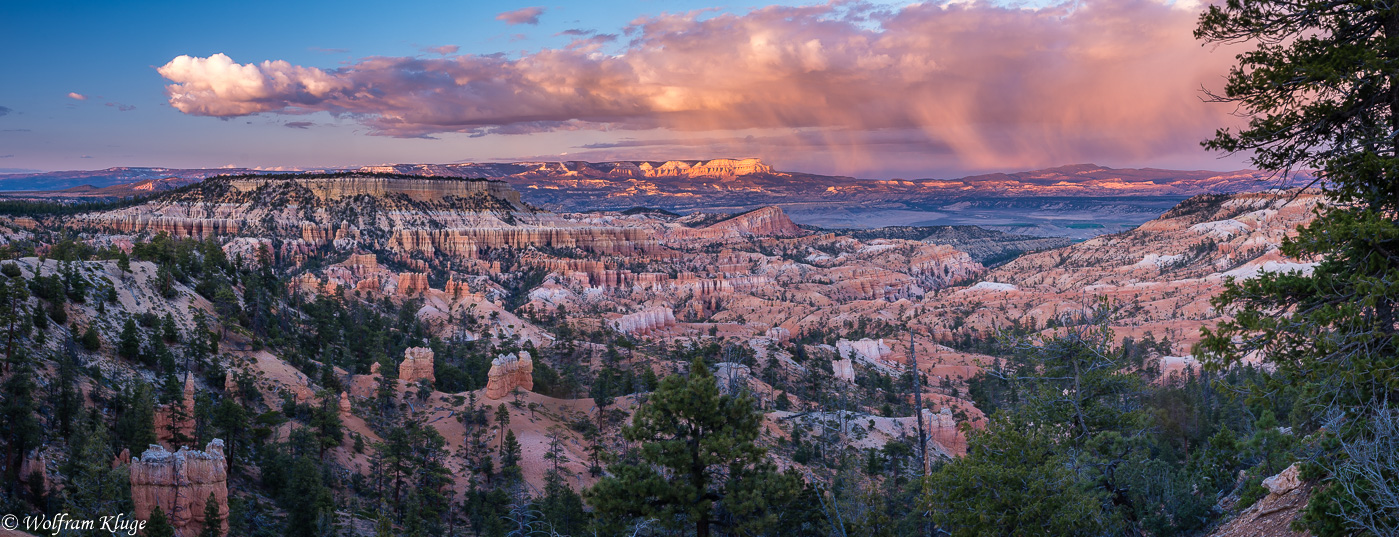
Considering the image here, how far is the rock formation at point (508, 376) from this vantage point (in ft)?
151

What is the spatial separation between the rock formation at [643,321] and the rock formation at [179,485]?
69.6m

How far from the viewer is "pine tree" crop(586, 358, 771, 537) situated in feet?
61.7

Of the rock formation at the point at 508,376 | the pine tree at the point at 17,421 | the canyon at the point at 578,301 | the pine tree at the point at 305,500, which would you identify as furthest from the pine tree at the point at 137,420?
the rock formation at the point at 508,376

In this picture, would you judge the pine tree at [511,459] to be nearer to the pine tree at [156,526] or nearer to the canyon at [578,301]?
the canyon at [578,301]

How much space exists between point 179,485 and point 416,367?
25.3 m

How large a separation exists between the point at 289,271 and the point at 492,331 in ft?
173

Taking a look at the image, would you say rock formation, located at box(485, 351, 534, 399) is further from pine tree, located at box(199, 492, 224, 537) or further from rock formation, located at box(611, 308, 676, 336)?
rock formation, located at box(611, 308, 676, 336)

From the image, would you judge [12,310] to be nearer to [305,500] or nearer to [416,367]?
[305,500]

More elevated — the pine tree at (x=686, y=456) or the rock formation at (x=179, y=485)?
the pine tree at (x=686, y=456)

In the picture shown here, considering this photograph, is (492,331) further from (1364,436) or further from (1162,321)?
(1162,321)

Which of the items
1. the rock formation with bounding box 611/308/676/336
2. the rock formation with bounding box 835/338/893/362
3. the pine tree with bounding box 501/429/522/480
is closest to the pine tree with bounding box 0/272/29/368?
the pine tree with bounding box 501/429/522/480

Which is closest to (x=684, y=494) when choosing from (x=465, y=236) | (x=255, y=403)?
(x=255, y=403)

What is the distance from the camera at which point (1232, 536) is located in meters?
16.4

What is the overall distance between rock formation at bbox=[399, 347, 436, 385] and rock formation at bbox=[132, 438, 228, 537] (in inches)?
953
